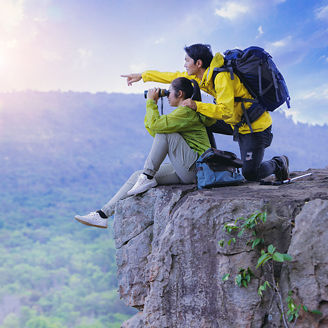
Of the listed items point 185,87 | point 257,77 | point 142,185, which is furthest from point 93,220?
point 257,77

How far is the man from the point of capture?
3.87m

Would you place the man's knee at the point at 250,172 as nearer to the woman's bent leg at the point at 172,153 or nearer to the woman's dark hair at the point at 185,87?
the woman's bent leg at the point at 172,153

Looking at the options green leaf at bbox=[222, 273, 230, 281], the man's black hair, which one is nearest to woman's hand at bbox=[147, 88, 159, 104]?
the man's black hair

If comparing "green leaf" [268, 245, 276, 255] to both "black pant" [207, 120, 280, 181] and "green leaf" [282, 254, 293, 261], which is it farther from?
"black pant" [207, 120, 280, 181]

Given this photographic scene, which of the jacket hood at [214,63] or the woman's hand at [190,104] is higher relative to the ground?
the jacket hood at [214,63]

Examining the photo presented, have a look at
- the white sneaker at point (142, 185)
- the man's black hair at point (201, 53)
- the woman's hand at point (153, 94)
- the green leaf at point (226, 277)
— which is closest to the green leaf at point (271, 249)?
the green leaf at point (226, 277)

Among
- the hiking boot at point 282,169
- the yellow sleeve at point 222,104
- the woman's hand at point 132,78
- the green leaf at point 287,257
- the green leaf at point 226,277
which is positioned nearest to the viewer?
the green leaf at point 287,257

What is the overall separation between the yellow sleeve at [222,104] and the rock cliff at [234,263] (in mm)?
794

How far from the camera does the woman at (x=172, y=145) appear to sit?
3896 millimetres

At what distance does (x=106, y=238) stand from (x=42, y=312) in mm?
12395

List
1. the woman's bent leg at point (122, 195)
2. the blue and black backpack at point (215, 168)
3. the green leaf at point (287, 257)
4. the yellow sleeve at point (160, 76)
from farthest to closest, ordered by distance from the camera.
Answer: the yellow sleeve at point (160, 76), the woman's bent leg at point (122, 195), the blue and black backpack at point (215, 168), the green leaf at point (287, 257)

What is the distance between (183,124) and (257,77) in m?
0.94

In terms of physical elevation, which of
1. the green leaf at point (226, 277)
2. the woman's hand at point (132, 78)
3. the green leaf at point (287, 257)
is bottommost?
the green leaf at point (226, 277)

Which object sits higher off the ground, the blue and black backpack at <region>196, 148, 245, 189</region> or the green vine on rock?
the blue and black backpack at <region>196, 148, 245, 189</region>
